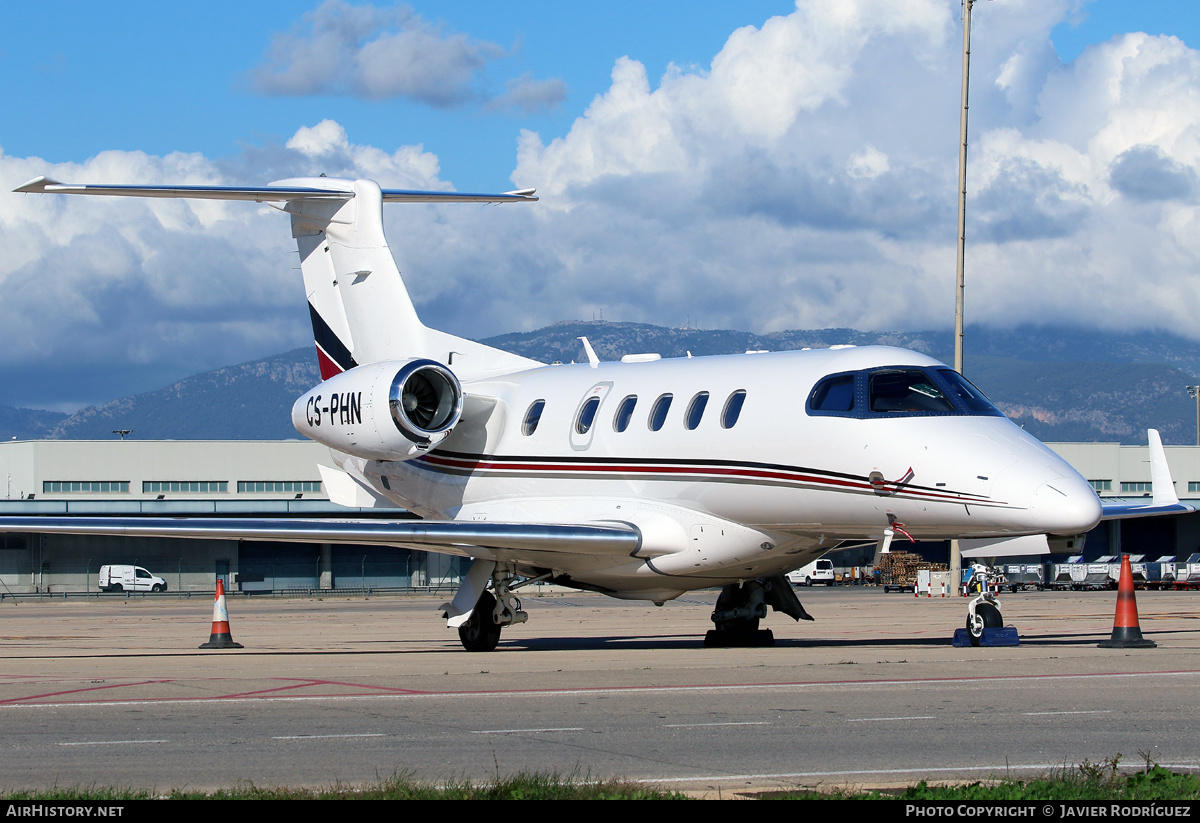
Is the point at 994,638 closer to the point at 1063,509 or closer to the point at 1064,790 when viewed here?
the point at 1063,509

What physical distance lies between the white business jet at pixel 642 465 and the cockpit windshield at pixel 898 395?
0.03m

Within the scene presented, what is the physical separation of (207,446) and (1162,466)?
5201cm

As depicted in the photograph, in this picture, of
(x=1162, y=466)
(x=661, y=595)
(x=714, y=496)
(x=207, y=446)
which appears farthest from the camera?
(x=207, y=446)

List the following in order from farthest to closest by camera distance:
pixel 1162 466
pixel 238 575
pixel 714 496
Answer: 1. pixel 238 575
2. pixel 1162 466
3. pixel 714 496

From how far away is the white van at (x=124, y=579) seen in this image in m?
56.7

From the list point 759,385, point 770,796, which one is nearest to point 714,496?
point 759,385

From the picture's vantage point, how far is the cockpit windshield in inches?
653

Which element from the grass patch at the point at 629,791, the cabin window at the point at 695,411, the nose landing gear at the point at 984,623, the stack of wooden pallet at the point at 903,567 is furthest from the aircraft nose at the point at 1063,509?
the stack of wooden pallet at the point at 903,567

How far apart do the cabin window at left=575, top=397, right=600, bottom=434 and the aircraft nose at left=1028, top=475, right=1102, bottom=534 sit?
6.63m

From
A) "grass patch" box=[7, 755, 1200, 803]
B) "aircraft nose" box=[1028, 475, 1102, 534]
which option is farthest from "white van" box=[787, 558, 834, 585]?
"grass patch" box=[7, 755, 1200, 803]

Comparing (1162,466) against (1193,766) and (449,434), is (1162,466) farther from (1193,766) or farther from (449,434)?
(1193,766)

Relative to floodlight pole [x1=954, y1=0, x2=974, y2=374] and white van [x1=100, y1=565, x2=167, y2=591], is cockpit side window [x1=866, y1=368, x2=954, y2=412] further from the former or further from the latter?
white van [x1=100, y1=565, x2=167, y2=591]

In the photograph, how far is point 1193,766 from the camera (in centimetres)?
824

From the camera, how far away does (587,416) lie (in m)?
20.0
